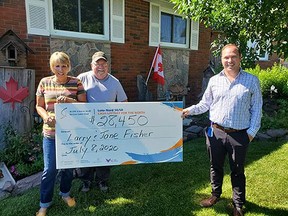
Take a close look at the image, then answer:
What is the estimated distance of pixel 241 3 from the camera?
2992 millimetres

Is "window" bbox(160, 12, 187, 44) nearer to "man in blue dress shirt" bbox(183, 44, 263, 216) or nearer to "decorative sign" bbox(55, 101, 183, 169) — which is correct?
"decorative sign" bbox(55, 101, 183, 169)

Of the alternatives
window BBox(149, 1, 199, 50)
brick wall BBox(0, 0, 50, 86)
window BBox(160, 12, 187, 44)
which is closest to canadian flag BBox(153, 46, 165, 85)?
window BBox(149, 1, 199, 50)

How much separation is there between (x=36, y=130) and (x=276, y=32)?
3856mm

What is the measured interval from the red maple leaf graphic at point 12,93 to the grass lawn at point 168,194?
156cm

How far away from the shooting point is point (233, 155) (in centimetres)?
258

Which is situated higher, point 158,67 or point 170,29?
point 170,29

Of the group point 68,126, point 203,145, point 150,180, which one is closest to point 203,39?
point 203,145

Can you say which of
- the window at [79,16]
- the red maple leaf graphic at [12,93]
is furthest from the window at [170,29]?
the red maple leaf graphic at [12,93]

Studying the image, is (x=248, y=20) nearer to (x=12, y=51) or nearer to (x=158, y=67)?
(x=12, y=51)

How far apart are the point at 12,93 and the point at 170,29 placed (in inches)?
213

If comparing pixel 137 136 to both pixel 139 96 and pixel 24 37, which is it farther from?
pixel 139 96

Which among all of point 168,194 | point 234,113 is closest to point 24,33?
point 168,194

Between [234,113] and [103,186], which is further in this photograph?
[103,186]

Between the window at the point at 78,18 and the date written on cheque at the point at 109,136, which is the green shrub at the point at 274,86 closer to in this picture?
the window at the point at 78,18
